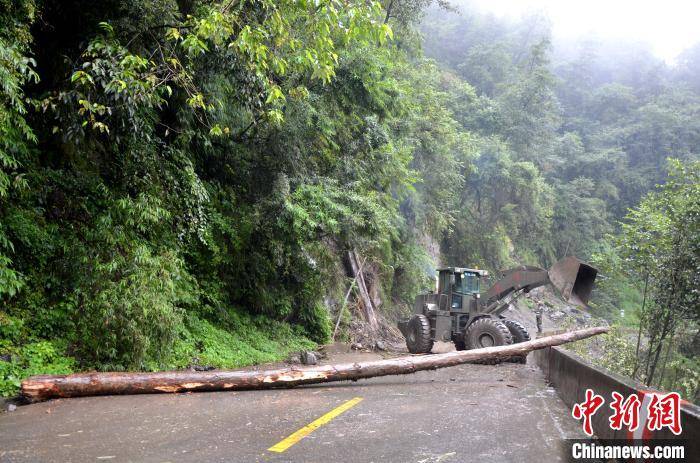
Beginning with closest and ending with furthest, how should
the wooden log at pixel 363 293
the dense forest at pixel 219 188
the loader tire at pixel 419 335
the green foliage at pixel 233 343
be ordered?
1. the dense forest at pixel 219 188
2. the green foliage at pixel 233 343
3. the loader tire at pixel 419 335
4. the wooden log at pixel 363 293

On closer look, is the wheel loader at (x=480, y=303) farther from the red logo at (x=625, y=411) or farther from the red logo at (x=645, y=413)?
the red logo at (x=645, y=413)

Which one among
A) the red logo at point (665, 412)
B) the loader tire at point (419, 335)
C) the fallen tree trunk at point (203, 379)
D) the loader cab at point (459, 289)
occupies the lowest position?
the loader tire at point (419, 335)

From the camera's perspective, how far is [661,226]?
14141 millimetres

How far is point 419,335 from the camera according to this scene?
15.2 metres

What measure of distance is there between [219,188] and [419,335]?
25.1ft

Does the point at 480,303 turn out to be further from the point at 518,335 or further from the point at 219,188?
the point at 219,188

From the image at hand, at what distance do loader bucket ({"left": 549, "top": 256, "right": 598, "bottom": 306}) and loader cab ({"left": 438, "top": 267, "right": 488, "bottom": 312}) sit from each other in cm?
319

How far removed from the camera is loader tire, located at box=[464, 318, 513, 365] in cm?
1186

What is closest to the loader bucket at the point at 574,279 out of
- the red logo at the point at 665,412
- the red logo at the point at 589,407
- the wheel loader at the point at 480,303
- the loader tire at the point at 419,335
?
the wheel loader at the point at 480,303

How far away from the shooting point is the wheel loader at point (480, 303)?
461 inches

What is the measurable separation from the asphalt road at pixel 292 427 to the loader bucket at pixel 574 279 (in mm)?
4431

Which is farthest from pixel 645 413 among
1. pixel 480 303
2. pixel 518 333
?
pixel 480 303

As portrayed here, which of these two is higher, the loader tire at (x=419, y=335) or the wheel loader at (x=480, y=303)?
the wheel loader at (x=480, y=303)

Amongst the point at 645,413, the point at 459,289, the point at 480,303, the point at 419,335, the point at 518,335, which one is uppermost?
the point at 459,289
